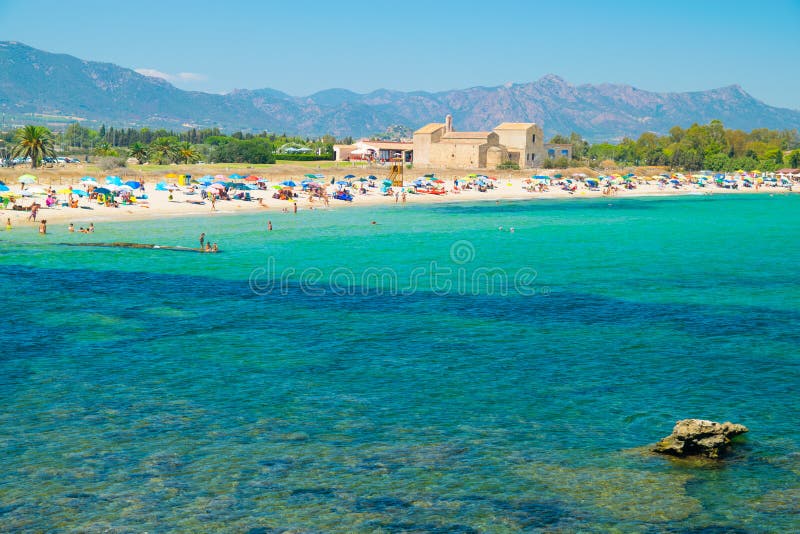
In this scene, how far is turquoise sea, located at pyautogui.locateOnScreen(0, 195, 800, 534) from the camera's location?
1703 cm

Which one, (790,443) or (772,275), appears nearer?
(790,443)

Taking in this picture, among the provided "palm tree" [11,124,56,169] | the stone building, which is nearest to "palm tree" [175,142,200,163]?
"palm tree" [11,124,56,169]

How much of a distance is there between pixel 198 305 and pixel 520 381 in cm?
1738

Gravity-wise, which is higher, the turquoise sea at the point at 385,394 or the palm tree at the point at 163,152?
the palm tree at the point at 163,152

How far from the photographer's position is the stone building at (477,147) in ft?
493

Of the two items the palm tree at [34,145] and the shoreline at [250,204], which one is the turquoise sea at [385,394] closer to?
the shoreline at [250,204]

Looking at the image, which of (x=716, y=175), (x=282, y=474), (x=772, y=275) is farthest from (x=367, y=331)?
(x=716, y=175)

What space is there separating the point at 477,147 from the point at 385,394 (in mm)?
127741

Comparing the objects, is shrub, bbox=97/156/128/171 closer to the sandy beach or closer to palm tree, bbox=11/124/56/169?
the sandy beach

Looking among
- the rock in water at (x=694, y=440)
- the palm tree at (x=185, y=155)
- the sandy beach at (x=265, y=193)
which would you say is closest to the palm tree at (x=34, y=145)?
the sandy beach at (x=265, y=193)

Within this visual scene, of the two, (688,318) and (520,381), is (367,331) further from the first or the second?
(688,318)

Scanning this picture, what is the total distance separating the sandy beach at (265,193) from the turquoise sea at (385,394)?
2232cm

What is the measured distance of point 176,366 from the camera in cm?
2719

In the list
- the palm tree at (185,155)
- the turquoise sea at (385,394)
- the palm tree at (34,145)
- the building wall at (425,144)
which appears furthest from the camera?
the building wall at (425,144)
